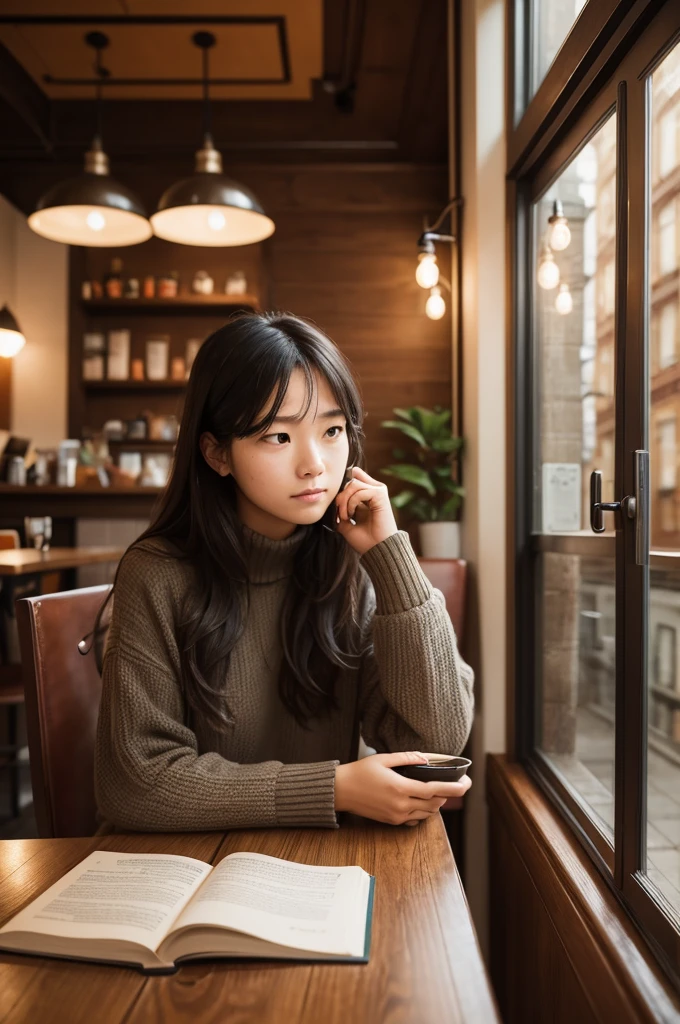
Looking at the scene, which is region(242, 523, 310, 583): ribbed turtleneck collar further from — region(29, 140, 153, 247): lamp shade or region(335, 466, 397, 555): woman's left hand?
region(29, 140, 153, 247): lamp shade

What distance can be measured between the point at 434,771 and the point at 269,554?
0.42 m

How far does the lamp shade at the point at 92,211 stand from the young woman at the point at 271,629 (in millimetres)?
2213

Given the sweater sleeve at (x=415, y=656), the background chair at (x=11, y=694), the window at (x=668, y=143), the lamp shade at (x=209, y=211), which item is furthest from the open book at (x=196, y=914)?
the lamp shade at (x=209, y=211)

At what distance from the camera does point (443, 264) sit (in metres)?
3.73

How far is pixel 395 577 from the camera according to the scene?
1187 millimetres

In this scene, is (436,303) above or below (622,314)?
above

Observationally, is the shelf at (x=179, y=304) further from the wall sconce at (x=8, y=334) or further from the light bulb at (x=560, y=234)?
the light bulb at (x=560, y=234)

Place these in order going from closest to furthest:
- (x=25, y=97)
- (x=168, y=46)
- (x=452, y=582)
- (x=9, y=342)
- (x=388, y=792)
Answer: (x=388, y=792)
(x=452, y=582)
(x=168, y=46)
(x=25, y=97)
(x=9, y=342)

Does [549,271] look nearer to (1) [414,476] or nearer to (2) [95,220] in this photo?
(1) [414,476]

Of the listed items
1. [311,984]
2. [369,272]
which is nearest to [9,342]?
[369,272]

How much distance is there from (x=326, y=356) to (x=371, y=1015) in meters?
0.81

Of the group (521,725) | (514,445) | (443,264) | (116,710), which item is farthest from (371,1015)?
(443,264)

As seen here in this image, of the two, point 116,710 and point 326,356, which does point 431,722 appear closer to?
point 116,710

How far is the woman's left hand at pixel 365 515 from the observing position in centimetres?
124
